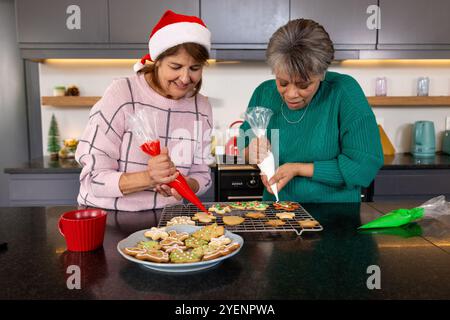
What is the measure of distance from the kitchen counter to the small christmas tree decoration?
2.07 meters

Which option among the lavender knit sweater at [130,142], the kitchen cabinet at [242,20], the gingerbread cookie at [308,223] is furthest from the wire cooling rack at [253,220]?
the kitchen cabinet at [242,20]

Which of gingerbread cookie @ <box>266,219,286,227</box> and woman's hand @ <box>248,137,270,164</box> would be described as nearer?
gingerbread cookie @ <box>266,219,286,227</box>

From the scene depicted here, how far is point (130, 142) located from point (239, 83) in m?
2.06

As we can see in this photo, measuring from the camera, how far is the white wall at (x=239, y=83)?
3.37m

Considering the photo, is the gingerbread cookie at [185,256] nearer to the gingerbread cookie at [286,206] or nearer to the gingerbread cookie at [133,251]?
the gingerbread cookie at [133,251]

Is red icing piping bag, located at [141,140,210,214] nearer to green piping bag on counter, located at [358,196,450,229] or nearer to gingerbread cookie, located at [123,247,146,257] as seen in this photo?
gingerbread cookie, located at [123,247,146,257]

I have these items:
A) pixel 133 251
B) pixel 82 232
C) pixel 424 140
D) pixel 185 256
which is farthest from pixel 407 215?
pixel 424 140

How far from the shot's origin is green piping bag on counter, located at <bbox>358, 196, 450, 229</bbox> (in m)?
1.30

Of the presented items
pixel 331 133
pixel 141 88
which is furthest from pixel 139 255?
pixel 331 133

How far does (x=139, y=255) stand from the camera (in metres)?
0.96

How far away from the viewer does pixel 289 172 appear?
1595 millimetres

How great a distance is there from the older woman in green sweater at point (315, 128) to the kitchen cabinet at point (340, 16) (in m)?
1.44

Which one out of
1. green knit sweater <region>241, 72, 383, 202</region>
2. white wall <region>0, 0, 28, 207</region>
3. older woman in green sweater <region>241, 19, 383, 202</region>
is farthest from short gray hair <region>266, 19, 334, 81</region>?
white wall <region>0, 0, 28, 207</region>
